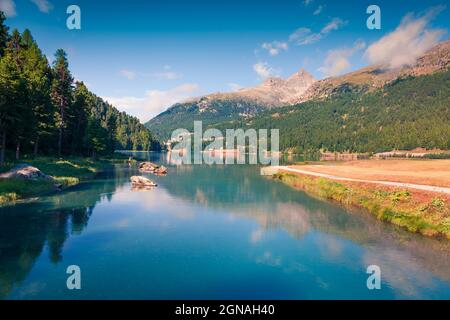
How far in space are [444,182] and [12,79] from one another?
72.3 metres

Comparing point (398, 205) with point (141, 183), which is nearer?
point (398, 205)

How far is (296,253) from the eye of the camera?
29.2 metres

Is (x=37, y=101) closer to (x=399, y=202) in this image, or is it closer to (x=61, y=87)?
(x=61, y=87)

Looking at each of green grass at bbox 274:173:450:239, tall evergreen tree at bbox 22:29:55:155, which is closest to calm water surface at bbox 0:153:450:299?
green grass at bbox 274:173:450:239

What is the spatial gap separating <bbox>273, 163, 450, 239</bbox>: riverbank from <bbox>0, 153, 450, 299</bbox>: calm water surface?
6.98 ft

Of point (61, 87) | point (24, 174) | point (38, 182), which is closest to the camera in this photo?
point (24, 174)

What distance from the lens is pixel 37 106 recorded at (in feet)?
235

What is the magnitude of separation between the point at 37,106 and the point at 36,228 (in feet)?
157

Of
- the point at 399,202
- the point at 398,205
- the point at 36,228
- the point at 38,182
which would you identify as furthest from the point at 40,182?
the point at 399,202

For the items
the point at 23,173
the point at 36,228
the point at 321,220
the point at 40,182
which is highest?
the point at 23,173

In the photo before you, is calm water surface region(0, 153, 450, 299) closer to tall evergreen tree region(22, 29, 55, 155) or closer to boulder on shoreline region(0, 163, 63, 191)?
boulder on shoreline region(0, 163, 63, 191)

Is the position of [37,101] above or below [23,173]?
above
